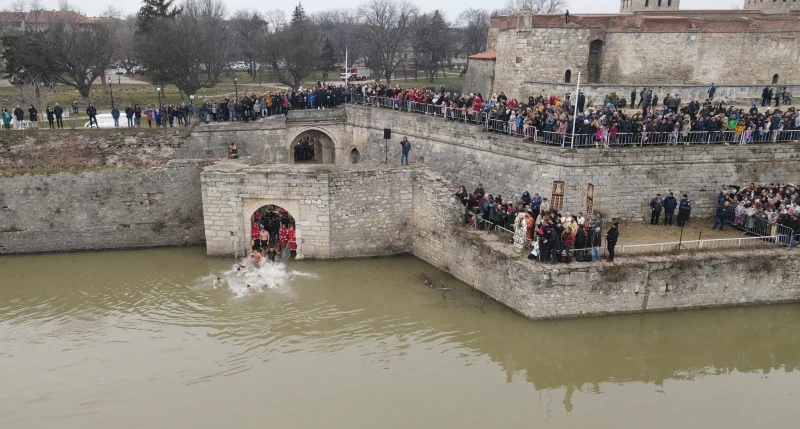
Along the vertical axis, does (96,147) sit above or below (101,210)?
above

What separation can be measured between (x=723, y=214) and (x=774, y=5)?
828 inches

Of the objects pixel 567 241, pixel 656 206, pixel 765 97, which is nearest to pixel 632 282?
pixel 567 241

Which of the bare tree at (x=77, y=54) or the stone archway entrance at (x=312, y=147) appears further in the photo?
the bare tree at (x=77, y=54)

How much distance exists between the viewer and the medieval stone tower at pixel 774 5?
30266mm

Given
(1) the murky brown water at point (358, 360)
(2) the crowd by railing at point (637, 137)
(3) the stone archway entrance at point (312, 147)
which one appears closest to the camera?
(1) the murky brown water at point (358, 360)

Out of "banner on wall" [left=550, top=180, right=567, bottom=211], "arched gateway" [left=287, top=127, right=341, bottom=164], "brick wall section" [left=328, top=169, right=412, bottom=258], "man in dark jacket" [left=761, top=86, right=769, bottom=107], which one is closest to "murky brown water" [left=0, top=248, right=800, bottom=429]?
"brick wall section" [left=328, top=169, right=412, bottom=258]

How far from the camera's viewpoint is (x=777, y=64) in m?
24.9

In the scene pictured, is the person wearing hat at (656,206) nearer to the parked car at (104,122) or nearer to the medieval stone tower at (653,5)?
the parked car at (104,122)

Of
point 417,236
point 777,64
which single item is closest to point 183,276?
point 417,236

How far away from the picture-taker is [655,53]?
24312 millimetres

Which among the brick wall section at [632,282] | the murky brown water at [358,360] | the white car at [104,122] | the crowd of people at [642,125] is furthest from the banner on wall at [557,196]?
the white car at [104,122]

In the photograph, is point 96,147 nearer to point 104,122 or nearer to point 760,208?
point 104,122

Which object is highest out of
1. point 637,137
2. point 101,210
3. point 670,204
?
point 637,137

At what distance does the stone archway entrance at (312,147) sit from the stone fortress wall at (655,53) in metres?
7.46
